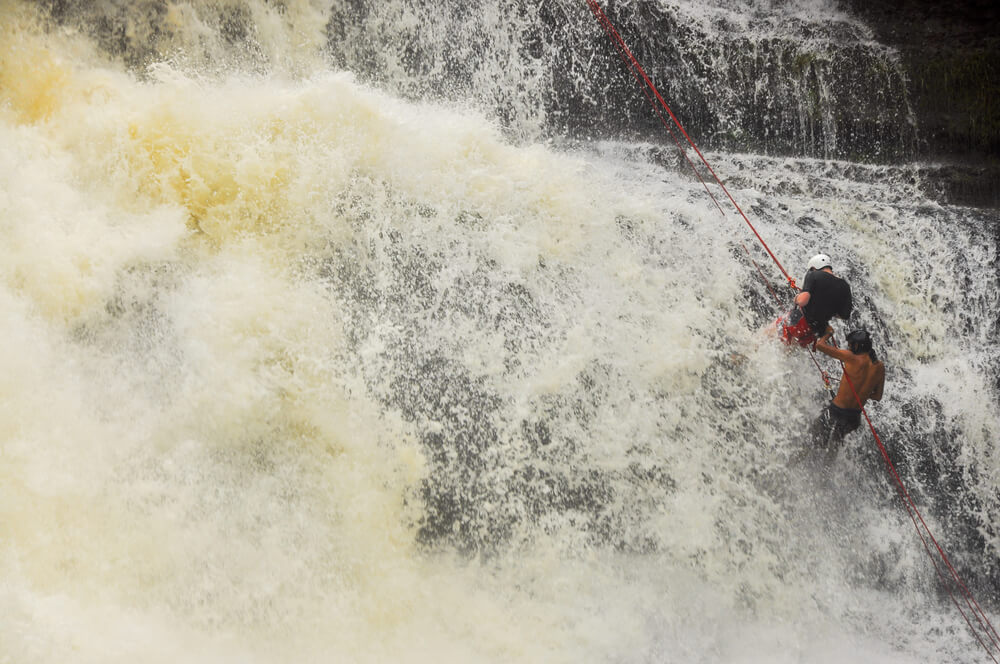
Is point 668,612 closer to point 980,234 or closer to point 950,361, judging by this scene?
point 950,361

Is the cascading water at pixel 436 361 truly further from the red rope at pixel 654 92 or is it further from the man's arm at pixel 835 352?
the man's arm at pixel 835 352

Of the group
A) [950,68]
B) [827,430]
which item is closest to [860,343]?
[827,430]

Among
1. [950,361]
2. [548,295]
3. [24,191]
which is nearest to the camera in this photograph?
[24,191]

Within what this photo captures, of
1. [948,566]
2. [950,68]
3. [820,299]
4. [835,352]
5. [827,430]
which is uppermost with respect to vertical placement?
[950,68]

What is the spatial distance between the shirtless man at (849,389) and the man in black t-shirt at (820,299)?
9 centimetres

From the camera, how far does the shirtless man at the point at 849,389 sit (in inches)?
139

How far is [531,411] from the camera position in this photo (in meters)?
3.61

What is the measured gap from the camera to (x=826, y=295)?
11.8 ft

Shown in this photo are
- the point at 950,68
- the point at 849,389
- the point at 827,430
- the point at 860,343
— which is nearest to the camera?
the point at 860,343

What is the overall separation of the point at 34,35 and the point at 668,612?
4649 mm

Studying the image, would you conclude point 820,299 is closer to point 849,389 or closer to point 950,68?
point 849,389

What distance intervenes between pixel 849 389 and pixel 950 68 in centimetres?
220

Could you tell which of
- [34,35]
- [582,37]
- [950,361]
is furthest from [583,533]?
[34,35]

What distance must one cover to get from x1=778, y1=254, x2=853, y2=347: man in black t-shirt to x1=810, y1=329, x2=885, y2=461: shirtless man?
9cm
